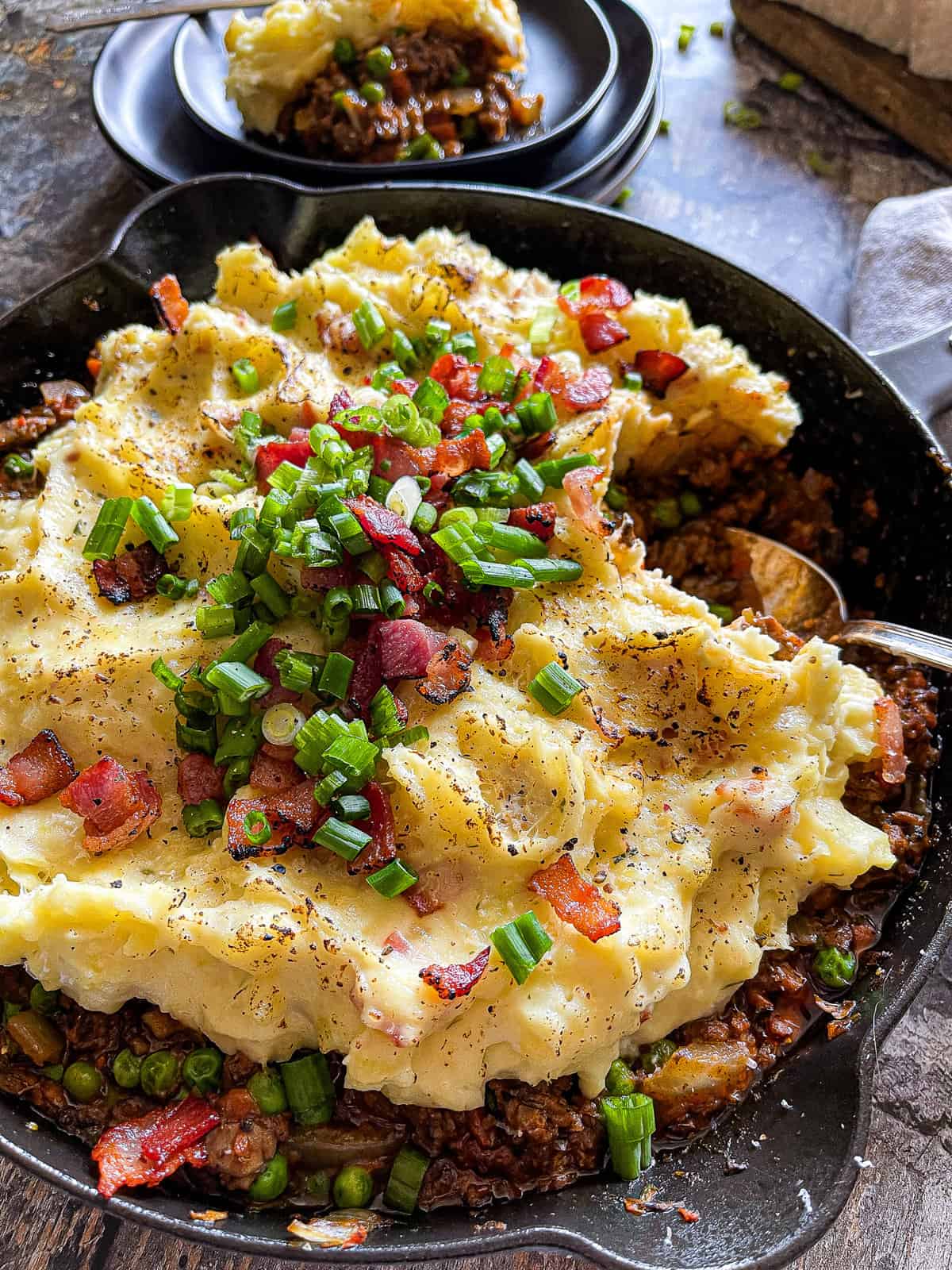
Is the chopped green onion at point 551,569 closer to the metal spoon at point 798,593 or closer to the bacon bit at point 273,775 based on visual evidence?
the bacon bit at point 273,775

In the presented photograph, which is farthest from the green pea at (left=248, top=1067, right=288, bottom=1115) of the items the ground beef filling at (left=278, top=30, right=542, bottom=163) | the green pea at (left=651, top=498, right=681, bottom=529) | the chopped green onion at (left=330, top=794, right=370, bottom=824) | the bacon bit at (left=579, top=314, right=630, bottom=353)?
the ground beef filling at (left=278, top=30, right=542, bottom=163)

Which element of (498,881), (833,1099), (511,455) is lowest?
(833,1099)

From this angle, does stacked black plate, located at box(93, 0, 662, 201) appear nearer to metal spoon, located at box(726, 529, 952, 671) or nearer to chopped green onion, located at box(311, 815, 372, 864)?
metal spoon, located at box(726, 529, 952, 671)

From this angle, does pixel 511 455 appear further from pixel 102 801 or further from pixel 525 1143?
pixel 525 1143

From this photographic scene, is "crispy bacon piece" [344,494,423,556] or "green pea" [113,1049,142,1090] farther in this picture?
"crispy bacon piece" [344,494,423,556]

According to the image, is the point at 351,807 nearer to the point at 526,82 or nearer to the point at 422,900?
the point at 422,900

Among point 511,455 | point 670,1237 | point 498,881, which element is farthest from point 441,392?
point 670,1237
